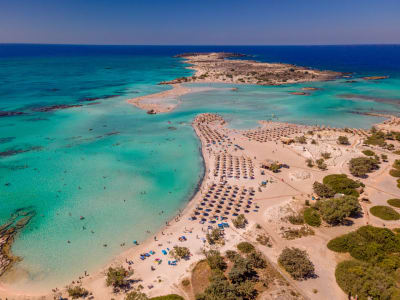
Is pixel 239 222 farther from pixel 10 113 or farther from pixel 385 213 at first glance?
pixel 10 113

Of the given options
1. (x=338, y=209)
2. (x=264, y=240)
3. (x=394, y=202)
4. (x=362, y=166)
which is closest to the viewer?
(x=264, y=240)

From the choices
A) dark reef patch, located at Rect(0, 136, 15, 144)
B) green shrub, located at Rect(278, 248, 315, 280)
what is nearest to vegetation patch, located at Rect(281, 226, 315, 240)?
green shrub, located at Rect(278, 248, 315, 280)

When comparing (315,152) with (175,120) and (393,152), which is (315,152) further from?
(175,120)

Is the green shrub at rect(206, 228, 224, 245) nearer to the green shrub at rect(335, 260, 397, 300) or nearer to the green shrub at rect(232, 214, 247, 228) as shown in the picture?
the green shrub at rect(232, 214, 247, 228)

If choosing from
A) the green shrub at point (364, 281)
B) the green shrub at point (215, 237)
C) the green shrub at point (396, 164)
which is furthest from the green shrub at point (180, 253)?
the green shrub at point (396, 164)

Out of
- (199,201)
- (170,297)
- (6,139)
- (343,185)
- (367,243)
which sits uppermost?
(6,139)

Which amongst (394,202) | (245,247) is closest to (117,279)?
(245,247)
